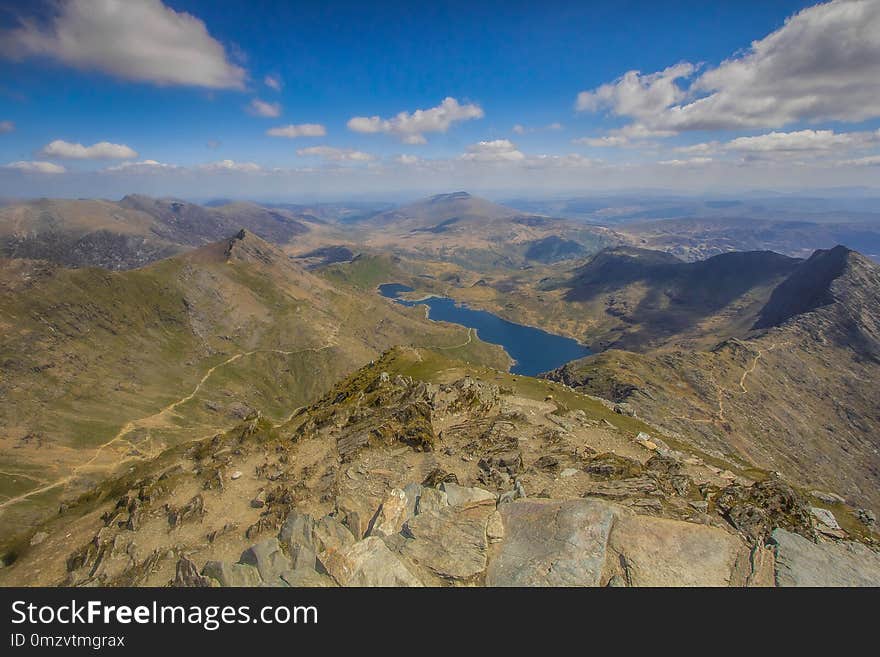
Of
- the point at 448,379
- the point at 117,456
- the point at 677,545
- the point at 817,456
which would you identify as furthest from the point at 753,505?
the point at 117,456

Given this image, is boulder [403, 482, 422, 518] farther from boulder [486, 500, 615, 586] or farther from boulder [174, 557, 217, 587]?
boulder [174, 557, 217, 587]

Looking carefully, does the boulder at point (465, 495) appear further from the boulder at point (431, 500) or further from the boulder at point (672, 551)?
the boulder at point (672, 551)

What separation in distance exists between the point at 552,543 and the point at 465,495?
24.7 ft

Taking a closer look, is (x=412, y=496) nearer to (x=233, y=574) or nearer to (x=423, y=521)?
(x=423, y=521)

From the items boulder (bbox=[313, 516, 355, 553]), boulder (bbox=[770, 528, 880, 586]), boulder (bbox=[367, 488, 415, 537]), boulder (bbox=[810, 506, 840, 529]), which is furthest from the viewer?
boulder (bbox=[810, 506, 840, 529])

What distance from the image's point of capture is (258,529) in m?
29.2

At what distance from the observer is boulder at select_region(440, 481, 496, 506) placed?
30.9 m

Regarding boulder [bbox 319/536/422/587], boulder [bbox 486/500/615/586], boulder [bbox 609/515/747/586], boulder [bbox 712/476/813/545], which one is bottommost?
boulder [bbox 712/476/813/545]

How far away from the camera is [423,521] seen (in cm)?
2786

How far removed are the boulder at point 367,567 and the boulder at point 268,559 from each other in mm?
2403

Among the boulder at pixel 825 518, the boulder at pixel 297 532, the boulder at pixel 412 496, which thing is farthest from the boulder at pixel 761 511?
the boulder at pixel 297 532

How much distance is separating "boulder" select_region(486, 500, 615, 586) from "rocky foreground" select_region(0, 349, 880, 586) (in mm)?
83

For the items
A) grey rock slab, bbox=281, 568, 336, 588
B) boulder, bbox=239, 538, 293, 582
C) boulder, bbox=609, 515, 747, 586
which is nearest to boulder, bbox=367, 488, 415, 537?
grey rock slab, bbox=281, 568, 336, 588
